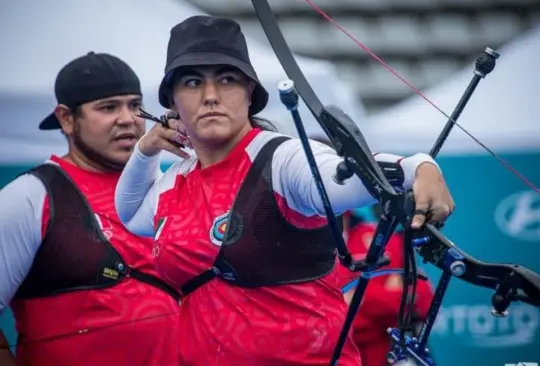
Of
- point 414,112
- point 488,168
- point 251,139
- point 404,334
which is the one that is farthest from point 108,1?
point 404,334

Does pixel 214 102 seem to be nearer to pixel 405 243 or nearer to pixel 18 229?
pixel 405 243

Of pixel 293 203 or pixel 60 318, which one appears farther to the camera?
pixel 60 318

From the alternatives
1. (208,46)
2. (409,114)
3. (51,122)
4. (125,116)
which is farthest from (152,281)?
(409,114)

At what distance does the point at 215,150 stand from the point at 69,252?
0.65 metres

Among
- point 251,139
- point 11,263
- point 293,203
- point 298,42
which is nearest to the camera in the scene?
point 293,203

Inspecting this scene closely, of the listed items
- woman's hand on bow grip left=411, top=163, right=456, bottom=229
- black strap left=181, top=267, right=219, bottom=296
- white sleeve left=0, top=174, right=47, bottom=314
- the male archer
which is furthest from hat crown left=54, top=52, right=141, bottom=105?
woman's hand on bow grip left=411, top=163, right=456, bottom=229

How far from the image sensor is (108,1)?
3766mm

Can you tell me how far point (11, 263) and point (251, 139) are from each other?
2.63ft

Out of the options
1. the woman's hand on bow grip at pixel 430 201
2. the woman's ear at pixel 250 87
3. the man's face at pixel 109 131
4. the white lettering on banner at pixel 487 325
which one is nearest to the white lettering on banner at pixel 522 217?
the white lettering on banner at pixel 487 325

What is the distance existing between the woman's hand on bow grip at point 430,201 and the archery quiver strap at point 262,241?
437 mm

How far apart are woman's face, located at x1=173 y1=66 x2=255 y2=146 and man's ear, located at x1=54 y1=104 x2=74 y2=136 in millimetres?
898

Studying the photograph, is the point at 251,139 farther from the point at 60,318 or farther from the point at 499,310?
the point at 60,318

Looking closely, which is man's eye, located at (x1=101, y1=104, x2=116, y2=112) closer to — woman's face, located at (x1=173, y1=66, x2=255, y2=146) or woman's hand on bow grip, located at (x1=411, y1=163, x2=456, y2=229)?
woman's face, located at (x1=173, y1=66, x2=255, y2=146)

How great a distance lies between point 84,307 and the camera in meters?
2.49
